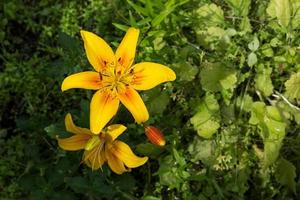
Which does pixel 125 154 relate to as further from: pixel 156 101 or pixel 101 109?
pixel 156 101

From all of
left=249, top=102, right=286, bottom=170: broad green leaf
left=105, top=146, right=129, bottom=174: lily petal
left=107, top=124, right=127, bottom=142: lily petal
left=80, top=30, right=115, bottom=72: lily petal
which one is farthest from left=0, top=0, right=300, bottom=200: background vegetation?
left=80, top=30, right=115, bottom=72: lily petal

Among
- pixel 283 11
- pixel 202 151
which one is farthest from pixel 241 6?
pixel 202 151

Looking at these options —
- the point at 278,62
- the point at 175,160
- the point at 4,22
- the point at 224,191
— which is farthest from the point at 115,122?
the point at 4,22

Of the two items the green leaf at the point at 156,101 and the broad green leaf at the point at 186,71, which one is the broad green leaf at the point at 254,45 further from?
the green leaf at the point at 156,101

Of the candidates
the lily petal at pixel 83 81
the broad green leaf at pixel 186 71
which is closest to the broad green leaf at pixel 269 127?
the broad green leaf at pixel 186 71

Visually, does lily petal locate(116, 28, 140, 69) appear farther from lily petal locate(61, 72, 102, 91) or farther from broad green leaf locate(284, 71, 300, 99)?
broad green leaf locate(284, 71, 300, 99)

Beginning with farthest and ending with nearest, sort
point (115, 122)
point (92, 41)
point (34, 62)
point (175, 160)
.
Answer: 1. point (34, 62)
2. point (175, 160)
3. point (115, 122)
4. point (92, 41)

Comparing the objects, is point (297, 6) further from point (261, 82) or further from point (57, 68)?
point (57, 68)
